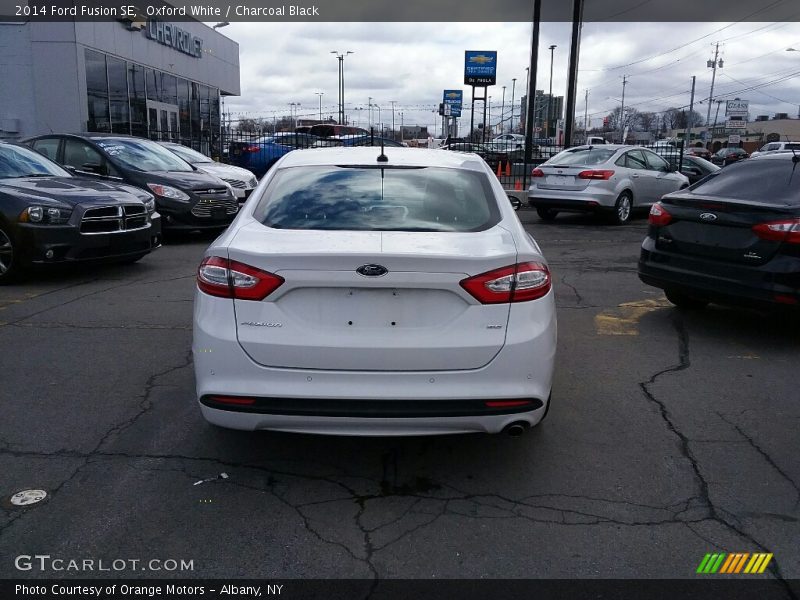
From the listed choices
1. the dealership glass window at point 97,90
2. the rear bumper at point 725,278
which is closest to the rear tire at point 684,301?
the rear bumper at point 725,278

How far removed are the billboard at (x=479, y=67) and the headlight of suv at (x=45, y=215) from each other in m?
24.2

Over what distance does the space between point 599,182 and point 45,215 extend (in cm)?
1033

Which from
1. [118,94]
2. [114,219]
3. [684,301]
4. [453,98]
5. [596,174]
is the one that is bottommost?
[684,301]

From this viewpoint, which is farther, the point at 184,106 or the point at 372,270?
the point at 184,106

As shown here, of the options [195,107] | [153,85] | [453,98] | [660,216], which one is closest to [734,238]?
[660,216]

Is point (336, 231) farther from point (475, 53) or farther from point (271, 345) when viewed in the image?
point (475, 53)

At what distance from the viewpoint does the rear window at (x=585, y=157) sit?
584 inches

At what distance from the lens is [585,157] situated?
1501cm

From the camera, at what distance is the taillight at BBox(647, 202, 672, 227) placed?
691 centimetres

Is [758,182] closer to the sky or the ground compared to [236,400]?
closer to the sky

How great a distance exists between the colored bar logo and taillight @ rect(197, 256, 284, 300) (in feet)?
7.28

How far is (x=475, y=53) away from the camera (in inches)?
1216

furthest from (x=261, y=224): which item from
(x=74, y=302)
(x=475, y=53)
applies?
(x=475, y=53)

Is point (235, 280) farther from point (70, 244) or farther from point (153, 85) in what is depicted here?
point (153, 85)
